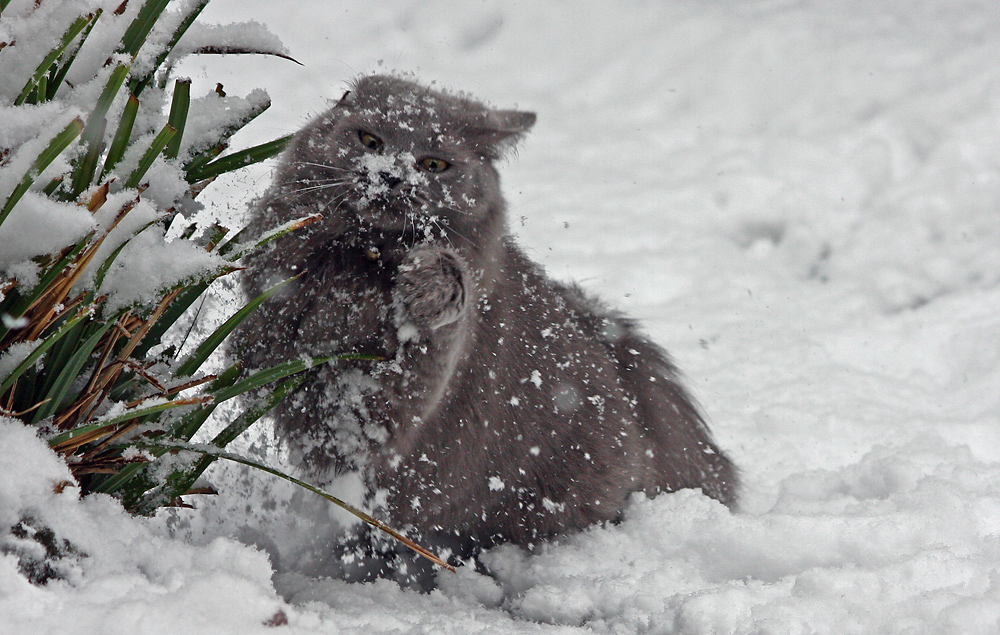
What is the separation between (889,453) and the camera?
267 cm

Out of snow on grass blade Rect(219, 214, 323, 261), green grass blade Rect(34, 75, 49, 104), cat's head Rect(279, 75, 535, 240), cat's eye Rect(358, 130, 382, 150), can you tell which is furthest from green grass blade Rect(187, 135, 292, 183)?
cat's eye Rect(358, 130, 382, 150)

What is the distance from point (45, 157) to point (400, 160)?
955 millimetres

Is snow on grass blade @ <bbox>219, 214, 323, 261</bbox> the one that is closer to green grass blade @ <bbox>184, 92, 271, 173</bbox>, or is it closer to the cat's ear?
green grass blade @ <bbox>184, 92, 271, 173</bbox>

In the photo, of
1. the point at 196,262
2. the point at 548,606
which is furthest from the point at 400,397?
the point at 196,262

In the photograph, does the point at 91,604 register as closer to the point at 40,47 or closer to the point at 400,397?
the point at 40,47

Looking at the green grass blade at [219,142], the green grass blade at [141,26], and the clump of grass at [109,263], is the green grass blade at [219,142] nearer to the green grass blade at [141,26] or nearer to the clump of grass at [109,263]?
the clump of grass at [109,263]

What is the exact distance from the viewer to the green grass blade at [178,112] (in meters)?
1.16

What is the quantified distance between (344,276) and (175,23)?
707 mm

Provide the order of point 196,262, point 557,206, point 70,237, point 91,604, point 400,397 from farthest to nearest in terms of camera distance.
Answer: point 557,206 → point 400,397 → point 196,262 → point 70,237 → point 91,604

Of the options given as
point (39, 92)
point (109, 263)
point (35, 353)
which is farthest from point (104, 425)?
point (39, 92)

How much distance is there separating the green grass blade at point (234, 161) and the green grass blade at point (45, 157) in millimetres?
337

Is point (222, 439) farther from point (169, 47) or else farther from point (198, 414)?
point (169, 47)

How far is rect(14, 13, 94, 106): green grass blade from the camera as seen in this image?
0.97 meters

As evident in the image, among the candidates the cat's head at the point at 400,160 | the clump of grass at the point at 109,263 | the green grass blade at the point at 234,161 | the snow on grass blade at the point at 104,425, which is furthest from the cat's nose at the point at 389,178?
the snow on grass blade at the point at 104,425
